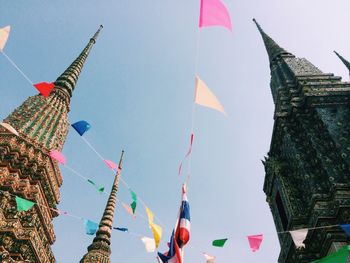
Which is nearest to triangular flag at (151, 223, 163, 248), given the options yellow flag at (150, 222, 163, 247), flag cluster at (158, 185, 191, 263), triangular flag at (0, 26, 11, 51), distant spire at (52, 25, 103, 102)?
yellow flag at (150, 222, 163, 247)

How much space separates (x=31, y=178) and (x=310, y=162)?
1121cm

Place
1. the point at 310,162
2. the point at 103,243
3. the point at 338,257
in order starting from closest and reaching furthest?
the point at 338,257
the point at 310,162
the point at 103,243

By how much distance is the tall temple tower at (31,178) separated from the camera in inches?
500

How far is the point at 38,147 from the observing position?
15.6 meters

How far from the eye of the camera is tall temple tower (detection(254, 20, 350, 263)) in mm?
12703

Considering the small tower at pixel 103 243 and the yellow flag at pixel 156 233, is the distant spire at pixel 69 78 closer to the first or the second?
the small tower at pixel 103 243

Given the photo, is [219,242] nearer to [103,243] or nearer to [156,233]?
[156,233]

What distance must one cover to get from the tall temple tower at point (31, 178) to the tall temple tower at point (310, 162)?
31.2 ft

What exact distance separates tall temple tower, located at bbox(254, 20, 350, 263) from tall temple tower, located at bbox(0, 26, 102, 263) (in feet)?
31.2

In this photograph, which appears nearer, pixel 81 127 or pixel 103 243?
pixel 81 127

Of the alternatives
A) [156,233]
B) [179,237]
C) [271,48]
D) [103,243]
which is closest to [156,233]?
[156,233]

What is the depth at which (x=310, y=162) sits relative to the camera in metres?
15.1

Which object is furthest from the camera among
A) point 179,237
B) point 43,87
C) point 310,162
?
point 310,162

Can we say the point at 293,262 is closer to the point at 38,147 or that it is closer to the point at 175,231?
the point at 175,231
